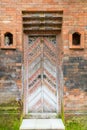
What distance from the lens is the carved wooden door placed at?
7.75m

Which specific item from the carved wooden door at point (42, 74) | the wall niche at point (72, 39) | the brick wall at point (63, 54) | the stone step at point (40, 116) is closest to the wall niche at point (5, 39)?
the brick wall at point (63, 54)

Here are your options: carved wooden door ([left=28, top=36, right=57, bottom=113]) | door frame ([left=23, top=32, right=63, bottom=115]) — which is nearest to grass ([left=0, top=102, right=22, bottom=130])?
door frame ([left=23, top=32, right=63, bottom=115])

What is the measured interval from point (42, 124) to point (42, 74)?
1.35m

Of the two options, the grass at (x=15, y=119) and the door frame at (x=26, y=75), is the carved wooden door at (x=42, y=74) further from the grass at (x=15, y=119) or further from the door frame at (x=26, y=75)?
the grass at (x=15, y=119)

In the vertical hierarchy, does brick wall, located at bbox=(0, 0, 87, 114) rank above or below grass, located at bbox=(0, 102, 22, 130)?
above

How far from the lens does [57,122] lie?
718 cm

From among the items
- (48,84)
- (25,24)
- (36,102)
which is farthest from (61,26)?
(36,102)

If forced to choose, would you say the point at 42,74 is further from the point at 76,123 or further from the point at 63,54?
the point at 76,123

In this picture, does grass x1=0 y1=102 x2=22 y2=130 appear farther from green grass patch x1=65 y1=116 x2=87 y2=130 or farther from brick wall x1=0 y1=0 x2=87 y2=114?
green grass patch x1=65 y1=116 x2=87 y2=130

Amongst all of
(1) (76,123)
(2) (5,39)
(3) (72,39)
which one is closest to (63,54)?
(3) (72,39)

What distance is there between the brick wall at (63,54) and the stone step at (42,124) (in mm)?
448

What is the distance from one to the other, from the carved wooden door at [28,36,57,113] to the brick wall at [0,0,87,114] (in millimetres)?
525

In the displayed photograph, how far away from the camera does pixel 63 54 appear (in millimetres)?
7305

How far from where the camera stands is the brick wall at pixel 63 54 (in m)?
7.25
